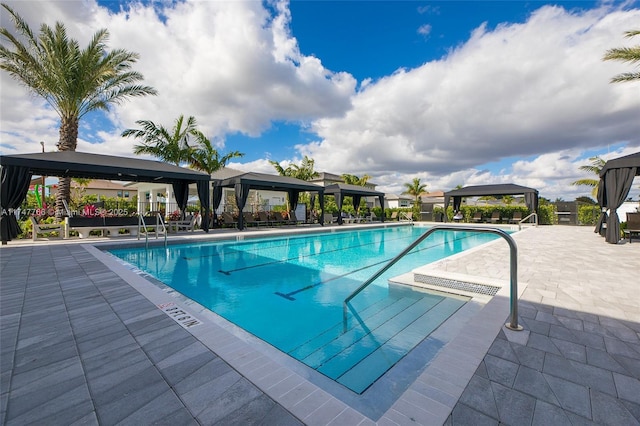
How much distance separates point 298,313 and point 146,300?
2069 mm

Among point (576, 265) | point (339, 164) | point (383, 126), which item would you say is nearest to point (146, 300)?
point (576, 265)

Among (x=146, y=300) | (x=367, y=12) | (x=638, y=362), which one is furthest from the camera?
(x=367, y=12)

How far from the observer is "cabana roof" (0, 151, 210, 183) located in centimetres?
831

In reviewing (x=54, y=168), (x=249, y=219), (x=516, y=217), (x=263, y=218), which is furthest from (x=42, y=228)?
(x=516, y=217)

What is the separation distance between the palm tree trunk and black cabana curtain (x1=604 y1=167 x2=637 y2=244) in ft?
66.0

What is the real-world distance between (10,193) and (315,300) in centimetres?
1025

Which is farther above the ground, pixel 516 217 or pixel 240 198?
pixel 240 198

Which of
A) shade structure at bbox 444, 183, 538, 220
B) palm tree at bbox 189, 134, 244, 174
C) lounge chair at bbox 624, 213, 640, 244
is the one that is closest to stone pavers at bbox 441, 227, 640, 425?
lounge chair at bbox 624, 213, 640, 244

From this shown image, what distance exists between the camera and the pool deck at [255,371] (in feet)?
4.73

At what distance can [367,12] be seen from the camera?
9.75 m

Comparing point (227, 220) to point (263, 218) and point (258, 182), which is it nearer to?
point (263, 218)

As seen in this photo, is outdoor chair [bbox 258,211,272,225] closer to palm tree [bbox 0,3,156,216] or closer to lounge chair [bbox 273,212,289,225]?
lounge chair [bbox 273,212,289,225]

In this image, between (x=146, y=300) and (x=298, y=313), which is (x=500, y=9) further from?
(x=146, y=300)

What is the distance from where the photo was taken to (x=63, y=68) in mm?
10594
